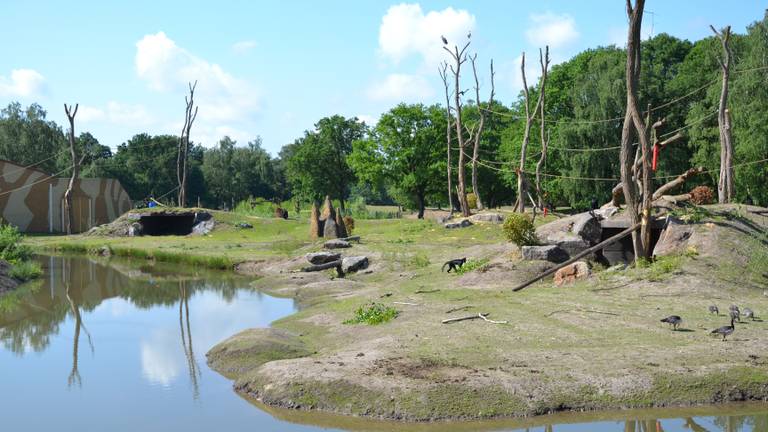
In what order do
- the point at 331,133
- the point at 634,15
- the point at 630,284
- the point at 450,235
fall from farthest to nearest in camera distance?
the point at 331,133 < the point at 450,235 < the point at 634,15 < the point at 630,284

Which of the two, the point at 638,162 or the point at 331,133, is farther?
the point at 331,133

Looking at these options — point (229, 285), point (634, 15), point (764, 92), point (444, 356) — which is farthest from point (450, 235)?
point (444, 356)

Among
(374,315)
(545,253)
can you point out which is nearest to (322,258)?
(545,253)

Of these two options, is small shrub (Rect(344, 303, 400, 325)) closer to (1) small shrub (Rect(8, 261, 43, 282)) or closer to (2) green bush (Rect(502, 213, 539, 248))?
(2) green bush (Rect(502, 213, 539, 248))

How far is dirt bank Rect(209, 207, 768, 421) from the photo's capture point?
1175cm

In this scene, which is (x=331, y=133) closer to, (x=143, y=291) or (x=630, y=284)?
(x=143, y=291)

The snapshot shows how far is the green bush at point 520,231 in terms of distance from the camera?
77.2 ft

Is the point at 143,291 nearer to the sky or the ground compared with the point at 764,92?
nearer to the ground

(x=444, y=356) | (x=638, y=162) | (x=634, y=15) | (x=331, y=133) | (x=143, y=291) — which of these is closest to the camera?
(x=444, y=356)

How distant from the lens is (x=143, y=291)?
→ 3047cm

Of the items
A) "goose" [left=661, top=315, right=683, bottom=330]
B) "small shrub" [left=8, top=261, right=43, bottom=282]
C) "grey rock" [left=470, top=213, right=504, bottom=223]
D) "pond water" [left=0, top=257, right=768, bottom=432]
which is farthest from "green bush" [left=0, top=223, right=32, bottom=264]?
"goose" [left=661, top=315, right=683, bottom=330]

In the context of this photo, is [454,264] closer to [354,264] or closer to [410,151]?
[354,264]

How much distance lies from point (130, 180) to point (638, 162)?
76.9 m

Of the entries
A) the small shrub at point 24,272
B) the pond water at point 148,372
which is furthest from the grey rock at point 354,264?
the small shrub at point 24,272
